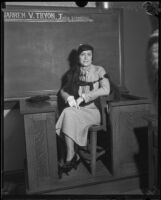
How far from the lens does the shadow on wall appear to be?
1944 millimetres

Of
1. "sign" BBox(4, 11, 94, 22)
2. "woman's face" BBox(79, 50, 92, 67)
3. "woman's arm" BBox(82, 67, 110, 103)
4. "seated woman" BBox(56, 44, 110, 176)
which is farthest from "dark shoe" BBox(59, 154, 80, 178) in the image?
"sign" BBox(4, 11, 94, 22)

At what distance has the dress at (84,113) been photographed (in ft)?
6.12

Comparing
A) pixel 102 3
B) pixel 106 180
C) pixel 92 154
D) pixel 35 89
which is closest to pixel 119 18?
pixel 102 3

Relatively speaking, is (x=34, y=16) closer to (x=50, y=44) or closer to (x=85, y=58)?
(x=50, y=44)

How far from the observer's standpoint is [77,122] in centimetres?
187

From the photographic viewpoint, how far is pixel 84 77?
191cm

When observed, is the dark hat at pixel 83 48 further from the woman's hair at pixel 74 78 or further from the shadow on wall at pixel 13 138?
the shadow on wall at pixel 13 138

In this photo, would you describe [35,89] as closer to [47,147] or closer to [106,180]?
[47,147]

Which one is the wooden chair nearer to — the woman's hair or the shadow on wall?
the woman's hair

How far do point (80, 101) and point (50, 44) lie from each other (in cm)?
48

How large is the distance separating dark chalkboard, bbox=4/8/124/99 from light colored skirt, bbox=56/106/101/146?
9.1 inches

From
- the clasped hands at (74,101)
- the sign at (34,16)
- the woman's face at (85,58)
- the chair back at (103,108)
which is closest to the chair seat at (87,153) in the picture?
the chair back at (103,108)

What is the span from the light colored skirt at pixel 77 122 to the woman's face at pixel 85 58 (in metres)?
0.33

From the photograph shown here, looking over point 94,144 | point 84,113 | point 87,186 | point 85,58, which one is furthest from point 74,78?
point 87,186
